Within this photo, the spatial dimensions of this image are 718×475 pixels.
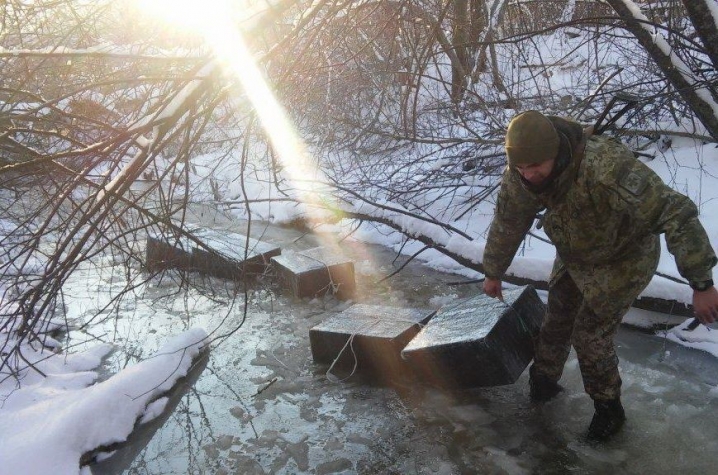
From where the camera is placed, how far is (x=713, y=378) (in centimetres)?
337

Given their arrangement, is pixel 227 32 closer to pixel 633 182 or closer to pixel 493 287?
pixel 493 287

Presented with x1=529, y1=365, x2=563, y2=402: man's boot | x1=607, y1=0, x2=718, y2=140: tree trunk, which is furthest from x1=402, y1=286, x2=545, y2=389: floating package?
x1=607, y1=0, x2=718, y2=140: tree trunk

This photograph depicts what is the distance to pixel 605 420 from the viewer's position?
9.22 ft

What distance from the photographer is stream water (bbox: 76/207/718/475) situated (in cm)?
279

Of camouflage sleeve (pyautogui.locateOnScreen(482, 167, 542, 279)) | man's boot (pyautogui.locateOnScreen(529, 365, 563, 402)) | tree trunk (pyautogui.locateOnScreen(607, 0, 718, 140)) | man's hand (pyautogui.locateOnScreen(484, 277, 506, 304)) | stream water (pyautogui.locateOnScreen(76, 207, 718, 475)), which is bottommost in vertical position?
stream water (pyautogui.locateOnScreen(76, 207, 718, 475))

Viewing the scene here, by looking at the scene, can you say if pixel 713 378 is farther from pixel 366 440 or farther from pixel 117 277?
pixel 117 277

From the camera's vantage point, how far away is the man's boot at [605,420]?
2791 mm

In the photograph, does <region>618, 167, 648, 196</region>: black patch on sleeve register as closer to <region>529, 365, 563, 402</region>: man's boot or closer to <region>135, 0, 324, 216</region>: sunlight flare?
<region>529, 365, 563, 402</region>: man's boot

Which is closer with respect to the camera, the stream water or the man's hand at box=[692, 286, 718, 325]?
the man's hand at box=[692, 286, 718, 325]

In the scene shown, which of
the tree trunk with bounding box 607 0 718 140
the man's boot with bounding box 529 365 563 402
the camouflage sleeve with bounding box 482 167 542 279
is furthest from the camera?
the tree trunk with bounding box 607 0 718 140

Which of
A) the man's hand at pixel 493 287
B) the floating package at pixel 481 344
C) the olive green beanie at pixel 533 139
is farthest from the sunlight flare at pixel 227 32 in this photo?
the floating package at pixel 481 344

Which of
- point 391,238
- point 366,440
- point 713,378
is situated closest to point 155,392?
point 366,440

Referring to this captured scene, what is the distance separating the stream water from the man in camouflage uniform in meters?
0.27

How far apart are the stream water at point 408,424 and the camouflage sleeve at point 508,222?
3.06 ft
